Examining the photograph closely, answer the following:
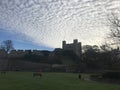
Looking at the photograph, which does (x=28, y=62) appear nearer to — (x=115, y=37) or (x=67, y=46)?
(x=67, y=46)

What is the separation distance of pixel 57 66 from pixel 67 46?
33.2 meters

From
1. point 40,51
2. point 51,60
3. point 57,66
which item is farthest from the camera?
point 40,51

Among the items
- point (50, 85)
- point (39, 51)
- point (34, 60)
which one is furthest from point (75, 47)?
point (50, 85)

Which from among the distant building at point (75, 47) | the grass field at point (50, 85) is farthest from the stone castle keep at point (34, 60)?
the grass field at point (50, 85)

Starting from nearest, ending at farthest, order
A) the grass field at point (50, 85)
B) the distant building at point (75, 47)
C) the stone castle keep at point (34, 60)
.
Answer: the grass field at point (50, 85), the stone castle keep at point (34, 60), the distant building at point (75, 47)

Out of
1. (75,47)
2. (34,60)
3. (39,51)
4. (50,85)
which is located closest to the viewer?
(50,85)

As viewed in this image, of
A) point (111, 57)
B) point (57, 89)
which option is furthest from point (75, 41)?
point (57, 89)

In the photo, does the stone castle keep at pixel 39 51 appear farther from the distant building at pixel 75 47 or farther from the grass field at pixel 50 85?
the grass field at pixel 50 85

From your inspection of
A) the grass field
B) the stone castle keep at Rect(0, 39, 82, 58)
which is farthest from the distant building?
the grass field

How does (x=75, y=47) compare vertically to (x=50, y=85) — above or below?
above

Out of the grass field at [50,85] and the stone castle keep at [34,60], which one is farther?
the stone castle keep at [34,60]

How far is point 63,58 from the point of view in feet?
370

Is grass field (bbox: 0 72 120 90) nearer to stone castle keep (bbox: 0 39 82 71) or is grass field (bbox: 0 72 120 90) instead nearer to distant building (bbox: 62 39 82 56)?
stone castle keep (bbox: 0 39 82 71)

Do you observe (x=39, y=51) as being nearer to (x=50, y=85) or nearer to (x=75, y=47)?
(x=75, y=47)
